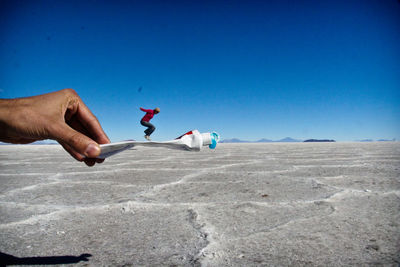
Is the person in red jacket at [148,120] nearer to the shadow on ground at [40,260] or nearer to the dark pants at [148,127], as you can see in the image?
the dark pants at [148,127]

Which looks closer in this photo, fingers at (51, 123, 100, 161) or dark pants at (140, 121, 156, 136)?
fingers at (51, 123, 100, 161)

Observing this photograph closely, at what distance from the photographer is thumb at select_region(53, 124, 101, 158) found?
2.18ft

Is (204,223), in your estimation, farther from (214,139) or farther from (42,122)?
(42,122)

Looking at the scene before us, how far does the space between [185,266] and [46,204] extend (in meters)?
1.03

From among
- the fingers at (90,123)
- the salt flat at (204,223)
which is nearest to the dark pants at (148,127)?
the salt flat at (204,223)

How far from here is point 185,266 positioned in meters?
0.80

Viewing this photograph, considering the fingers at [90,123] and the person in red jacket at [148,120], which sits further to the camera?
the person in red jacket at [148,120]

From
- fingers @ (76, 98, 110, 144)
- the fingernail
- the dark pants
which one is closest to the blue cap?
the fingernail

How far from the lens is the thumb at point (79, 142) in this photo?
665 mm

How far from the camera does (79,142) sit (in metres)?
0.67

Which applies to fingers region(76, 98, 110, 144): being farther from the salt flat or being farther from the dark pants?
the dark pants

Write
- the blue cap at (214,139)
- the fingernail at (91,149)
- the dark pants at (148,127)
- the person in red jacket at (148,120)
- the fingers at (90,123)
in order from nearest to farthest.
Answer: the fingernail at (91,149) → the blue cap at (214,139) → the fingers at (90,123) → the person in red jacket at (148,120) → the dark pants at (148,127)

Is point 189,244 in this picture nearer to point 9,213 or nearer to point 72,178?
point 9,213

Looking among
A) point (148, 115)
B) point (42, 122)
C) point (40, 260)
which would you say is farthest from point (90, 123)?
point (148, 115)
